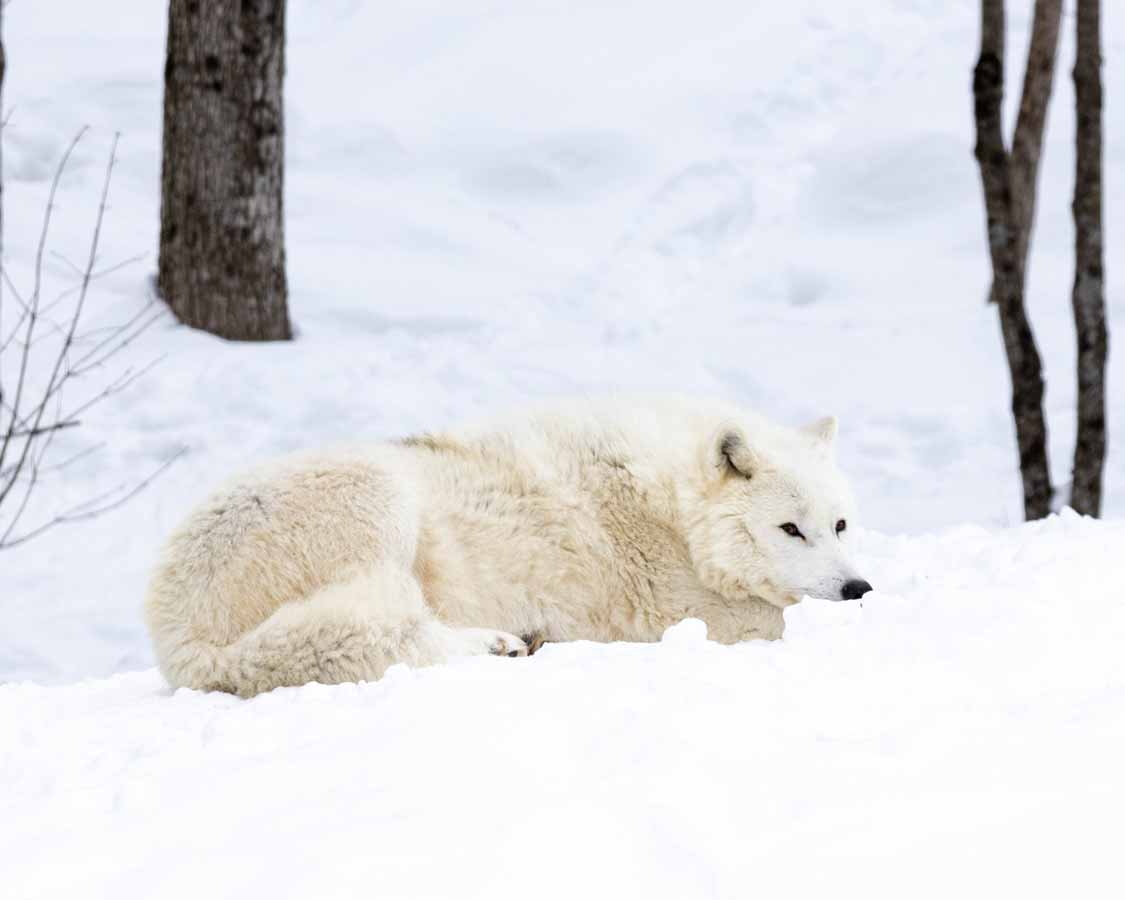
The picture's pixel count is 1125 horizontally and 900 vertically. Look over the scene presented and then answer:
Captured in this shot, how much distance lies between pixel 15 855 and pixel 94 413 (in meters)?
6.66

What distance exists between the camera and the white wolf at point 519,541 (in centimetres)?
413

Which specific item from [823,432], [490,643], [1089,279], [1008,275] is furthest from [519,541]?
[1089,279]

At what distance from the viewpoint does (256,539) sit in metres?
4.20

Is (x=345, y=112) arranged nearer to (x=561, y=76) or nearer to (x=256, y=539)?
(x=561, y=76)

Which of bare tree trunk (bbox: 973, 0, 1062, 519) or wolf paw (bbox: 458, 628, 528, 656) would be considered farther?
bare tree trunk (bbox: 973, 0, 1062, 519)

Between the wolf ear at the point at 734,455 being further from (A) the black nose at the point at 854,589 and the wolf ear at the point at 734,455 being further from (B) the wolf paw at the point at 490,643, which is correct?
(B) the wolf paw at the point at 490,643

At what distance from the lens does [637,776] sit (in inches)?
97.7

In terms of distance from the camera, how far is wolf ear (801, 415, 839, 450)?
205 inches

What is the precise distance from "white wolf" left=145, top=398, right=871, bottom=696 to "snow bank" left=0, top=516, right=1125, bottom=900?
18.9 inches

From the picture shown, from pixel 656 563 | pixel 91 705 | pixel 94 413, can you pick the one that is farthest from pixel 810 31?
pixel 91 705

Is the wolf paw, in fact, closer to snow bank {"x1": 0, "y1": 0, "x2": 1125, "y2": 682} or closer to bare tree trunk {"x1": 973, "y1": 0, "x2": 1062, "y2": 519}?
snow bank {"x1": 0, "y1": 0, "x2": 1125, "y2": 682}

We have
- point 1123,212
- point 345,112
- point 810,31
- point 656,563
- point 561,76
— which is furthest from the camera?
point 810,31

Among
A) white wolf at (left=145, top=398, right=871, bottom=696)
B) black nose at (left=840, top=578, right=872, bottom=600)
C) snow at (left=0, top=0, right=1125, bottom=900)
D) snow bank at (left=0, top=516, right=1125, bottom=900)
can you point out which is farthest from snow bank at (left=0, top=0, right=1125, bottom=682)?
snow bank at (left=0, top=516, right=1125, bottom=900)

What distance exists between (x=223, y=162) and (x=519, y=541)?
536 cm
